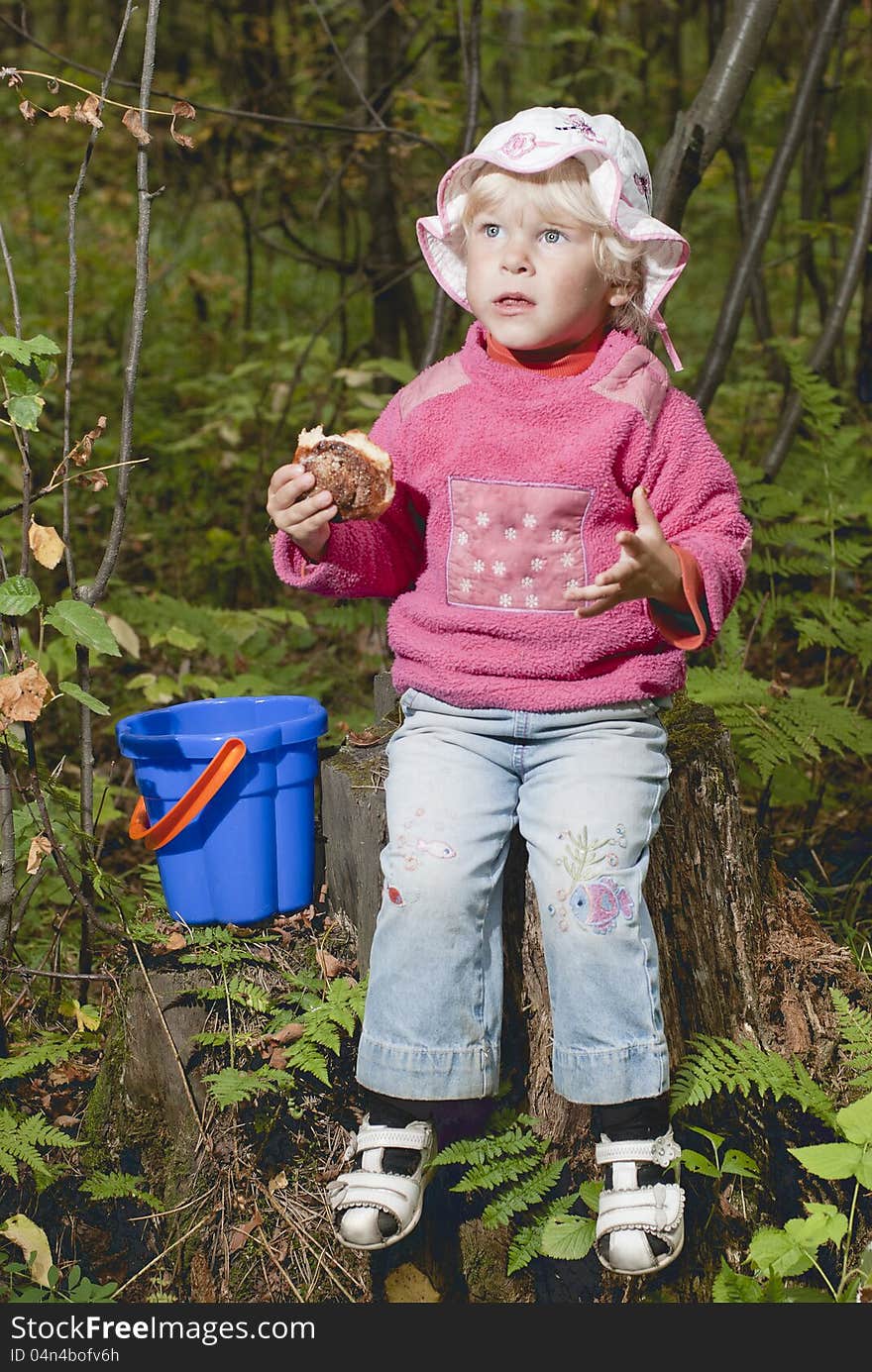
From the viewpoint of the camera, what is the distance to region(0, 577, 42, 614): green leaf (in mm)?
2365

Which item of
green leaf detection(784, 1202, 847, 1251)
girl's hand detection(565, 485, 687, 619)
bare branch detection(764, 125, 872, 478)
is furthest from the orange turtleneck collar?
bare branch detection(764, 125, 872, 478)

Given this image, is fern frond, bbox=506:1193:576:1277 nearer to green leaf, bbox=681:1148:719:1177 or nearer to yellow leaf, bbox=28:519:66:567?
green leaf, bbox=681:1148:719:1177

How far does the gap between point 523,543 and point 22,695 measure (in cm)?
99

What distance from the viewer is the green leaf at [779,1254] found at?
2199mm

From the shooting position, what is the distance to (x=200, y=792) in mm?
2654

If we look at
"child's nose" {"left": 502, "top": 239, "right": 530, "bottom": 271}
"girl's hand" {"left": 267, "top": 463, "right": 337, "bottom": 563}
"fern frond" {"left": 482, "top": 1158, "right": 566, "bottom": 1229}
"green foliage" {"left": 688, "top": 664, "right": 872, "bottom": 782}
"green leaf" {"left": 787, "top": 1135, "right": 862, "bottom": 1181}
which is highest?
"child's nose" {"left": 502, "top": 239, "right": 530, "bottom": 271}

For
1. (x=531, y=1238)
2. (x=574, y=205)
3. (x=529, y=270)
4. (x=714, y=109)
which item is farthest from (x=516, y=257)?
(x=531, y=1238)

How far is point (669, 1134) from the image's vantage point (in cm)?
238

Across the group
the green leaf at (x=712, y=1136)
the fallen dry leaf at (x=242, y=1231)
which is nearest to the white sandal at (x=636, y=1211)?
the green leaf at (x=712, y=1136)

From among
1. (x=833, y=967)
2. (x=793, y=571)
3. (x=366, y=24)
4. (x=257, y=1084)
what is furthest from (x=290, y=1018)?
(x=366, y=24)

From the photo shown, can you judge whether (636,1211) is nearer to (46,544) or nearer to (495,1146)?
(495,1146)

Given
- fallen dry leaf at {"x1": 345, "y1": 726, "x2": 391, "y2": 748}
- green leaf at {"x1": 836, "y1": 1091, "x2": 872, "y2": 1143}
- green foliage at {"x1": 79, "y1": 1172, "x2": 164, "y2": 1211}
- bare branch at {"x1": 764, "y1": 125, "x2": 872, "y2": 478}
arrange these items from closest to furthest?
green leaf at {"x1": 836, "y1": 1091, "x2": 872, "y2": 1143} < green foliage at {"x1": 79, "y1": 1172, "x2": 164, "y2": 1211} < fallen dry leaf at {"x1": 345, "y1": 726, "x2": 391, "y2": 748} < bare branch at {"x1": 764, "y1": 125, "x2": 872, "y2": 478}

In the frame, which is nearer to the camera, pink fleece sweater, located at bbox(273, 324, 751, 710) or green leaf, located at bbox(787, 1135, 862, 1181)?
green leaf, located at bbox(787, 1135, 862, 1181)

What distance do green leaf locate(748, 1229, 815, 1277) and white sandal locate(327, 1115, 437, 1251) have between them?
61 centimetres
